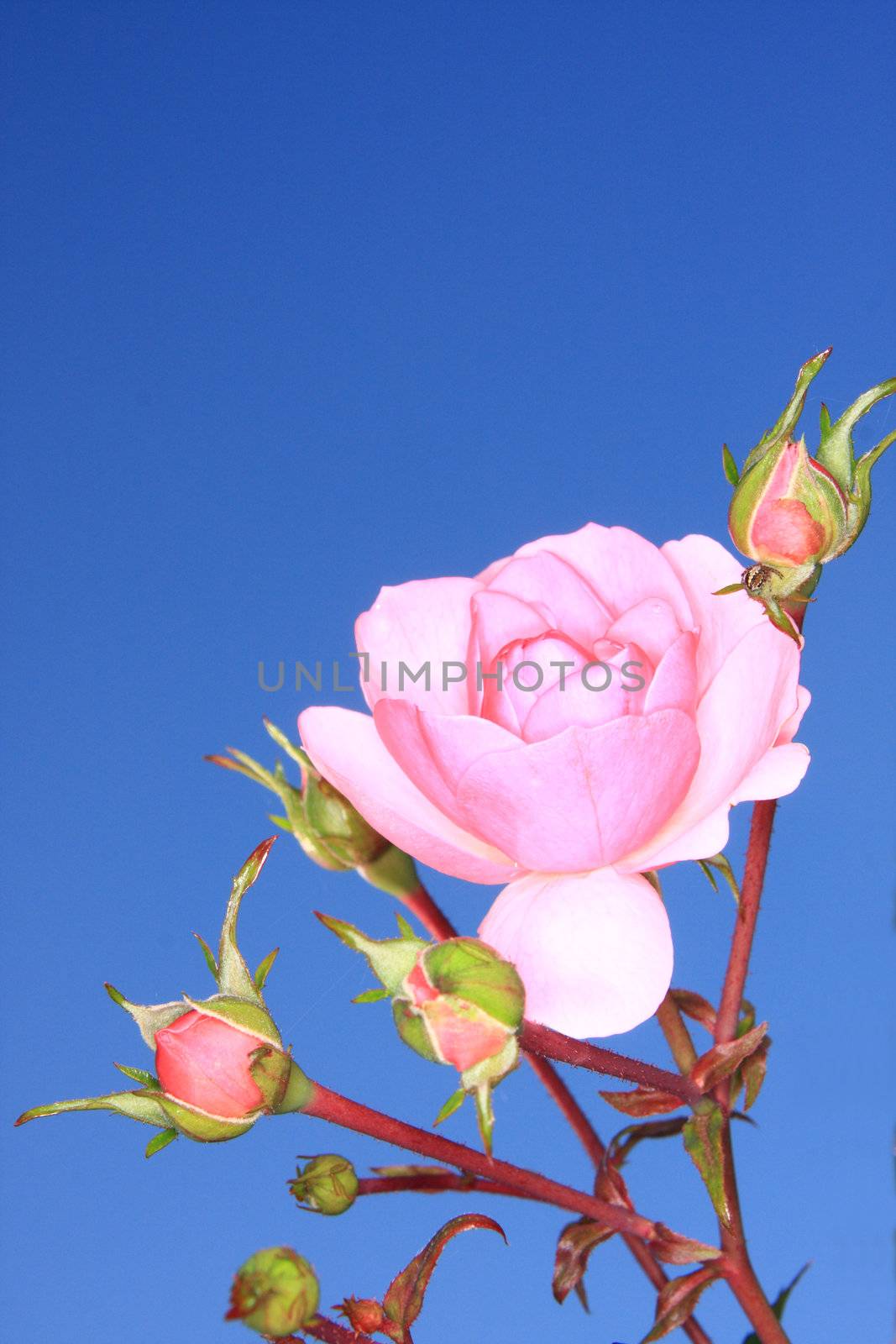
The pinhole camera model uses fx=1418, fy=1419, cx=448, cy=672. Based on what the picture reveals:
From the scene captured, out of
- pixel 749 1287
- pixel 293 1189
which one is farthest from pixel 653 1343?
pixel 293 1189

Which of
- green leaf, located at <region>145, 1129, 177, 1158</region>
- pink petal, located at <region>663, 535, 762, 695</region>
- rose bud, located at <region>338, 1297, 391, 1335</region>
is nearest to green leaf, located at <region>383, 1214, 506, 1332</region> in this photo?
rose bud, located at <region>338, 1297, 391, 1335</region>

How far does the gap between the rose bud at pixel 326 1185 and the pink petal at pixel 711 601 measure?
0.22m

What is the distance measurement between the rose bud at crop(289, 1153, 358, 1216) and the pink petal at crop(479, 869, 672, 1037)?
11 cm

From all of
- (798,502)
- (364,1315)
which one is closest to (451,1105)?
(364,1315)

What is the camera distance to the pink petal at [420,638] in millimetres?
550

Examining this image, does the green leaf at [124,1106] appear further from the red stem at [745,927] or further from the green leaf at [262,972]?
the red stem at [745,927]

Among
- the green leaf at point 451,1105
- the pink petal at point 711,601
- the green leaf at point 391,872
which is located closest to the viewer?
the green leaf at point 451,1105

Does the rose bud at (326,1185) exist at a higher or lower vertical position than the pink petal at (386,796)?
lower

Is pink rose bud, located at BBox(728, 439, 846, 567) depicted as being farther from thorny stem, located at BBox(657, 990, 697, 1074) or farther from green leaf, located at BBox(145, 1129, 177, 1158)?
green leaf, located at BBox(145, 1129, 177, 1158)

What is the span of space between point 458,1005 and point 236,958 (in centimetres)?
9

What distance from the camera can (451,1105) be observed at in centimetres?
43

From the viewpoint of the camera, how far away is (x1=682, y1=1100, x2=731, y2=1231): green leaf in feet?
1.73

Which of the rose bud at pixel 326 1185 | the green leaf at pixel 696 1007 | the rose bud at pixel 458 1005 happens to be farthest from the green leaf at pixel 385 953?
the green leaf at pixel 696 1007

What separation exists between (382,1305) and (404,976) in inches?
6.2
